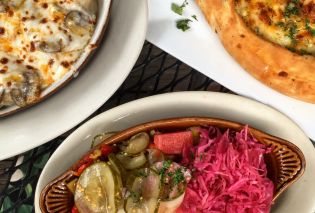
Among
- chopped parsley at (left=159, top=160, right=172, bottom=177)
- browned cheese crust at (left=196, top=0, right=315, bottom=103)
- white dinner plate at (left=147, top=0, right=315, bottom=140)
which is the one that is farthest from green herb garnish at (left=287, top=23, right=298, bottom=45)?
chopped parsley at (left=159, top=160, right=172, bottom=177)

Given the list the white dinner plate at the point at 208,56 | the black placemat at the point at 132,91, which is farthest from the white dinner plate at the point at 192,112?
the black placemat at the point at 132,91

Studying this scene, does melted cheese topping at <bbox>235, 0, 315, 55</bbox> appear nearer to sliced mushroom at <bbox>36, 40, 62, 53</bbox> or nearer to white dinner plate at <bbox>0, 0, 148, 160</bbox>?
white dinner plate at <bbox>0, 0, 148, 160</bbox>

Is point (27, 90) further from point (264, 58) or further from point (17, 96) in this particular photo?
point (264, 58)

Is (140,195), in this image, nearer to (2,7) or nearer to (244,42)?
(244,42)

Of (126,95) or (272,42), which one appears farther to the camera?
(126,95)

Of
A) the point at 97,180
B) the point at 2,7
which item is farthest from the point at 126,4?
the point at 97,180
